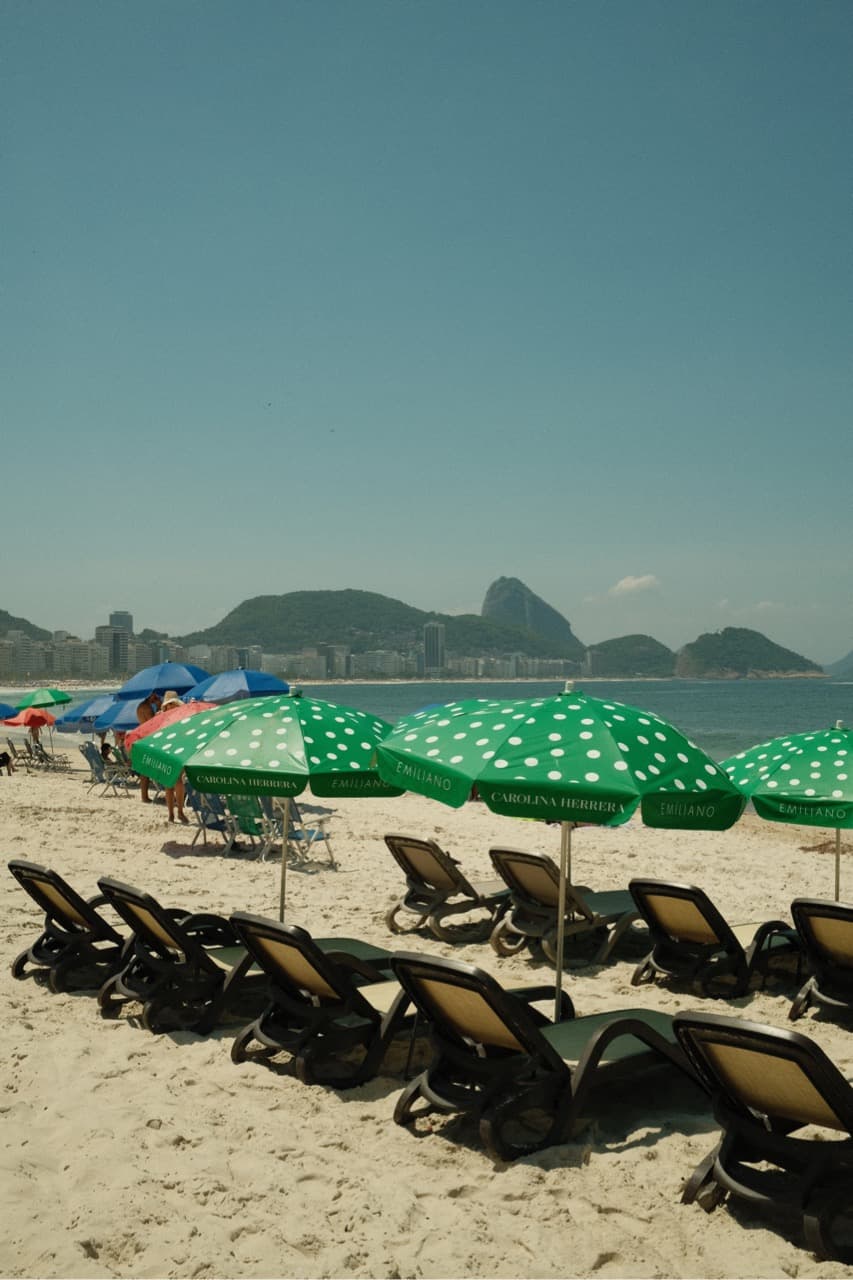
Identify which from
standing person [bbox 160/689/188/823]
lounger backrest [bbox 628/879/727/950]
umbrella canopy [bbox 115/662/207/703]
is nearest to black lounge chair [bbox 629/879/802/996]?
lounger backrest [bbox 628/879/727/950]

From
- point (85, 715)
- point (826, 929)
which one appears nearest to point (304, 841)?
point (826, 929)

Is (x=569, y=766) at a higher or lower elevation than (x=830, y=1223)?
higher

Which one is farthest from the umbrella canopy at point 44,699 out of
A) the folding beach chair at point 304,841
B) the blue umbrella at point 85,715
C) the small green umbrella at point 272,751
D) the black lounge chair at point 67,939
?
the small green umbrella at point 272,751

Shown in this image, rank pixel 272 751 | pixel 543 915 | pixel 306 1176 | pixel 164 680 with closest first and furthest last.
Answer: pixel 306 1176
pixel 272 751
pixel 543 915
pixel 164 680

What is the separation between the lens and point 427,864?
24.9 feet

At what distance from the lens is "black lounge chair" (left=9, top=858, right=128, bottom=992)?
5.62m

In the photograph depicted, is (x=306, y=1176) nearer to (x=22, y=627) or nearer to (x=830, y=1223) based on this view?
(x=830, y=1223)

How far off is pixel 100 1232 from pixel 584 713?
105 inches

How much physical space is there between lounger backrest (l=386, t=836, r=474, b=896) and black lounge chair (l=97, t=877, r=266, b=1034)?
7.09 ft

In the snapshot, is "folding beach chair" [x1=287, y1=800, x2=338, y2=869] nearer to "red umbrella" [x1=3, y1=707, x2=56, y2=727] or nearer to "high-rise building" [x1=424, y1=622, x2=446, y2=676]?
"red umbrella" [x1=3, y1=707, x2=56, y2=727]

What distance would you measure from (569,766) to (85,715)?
65.3 feet

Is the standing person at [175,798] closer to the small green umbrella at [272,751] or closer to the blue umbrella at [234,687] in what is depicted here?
the blue umbrella at [234,687]

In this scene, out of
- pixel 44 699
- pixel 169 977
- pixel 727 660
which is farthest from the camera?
pixel 727 660

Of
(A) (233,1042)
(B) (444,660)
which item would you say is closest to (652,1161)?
(A) (233,1042)
